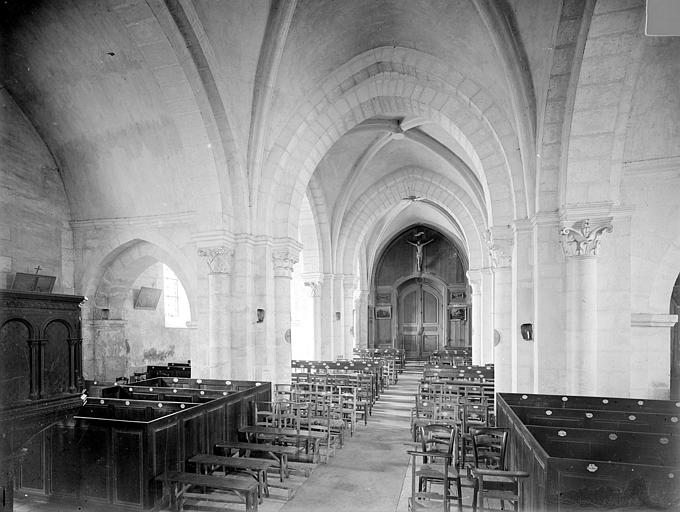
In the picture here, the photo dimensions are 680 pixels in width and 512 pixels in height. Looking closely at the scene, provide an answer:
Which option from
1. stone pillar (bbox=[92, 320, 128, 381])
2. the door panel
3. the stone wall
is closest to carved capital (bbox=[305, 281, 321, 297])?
stone pillar (bbox=[92, 320, 128, 381])

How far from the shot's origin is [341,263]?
58.6 ft

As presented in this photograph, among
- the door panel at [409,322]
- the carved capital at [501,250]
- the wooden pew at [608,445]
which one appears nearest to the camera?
the wooden pew at [608,445]

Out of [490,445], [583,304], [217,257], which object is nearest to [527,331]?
A: [583,304]

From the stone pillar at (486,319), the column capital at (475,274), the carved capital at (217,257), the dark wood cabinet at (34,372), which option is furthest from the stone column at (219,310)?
the column capital at (475,274)

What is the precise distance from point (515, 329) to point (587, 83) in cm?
452

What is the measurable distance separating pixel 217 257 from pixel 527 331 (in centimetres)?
650

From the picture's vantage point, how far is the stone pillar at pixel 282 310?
10.6 m

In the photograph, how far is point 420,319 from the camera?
27.8 m

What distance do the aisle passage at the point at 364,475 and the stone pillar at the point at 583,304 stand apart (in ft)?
10.6

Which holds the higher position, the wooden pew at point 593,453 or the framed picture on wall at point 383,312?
the wooden pew at point 593,453

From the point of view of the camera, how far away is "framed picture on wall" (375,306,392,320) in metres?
28.2

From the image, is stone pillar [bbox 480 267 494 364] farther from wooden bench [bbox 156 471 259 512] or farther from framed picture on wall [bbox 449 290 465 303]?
wooden bench [bbox 156 471 259 512]

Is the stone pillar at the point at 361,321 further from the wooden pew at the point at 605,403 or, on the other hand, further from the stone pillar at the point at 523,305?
the wooden pew at the point at 605,403

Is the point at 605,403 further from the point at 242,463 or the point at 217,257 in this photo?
the point at 217,257
